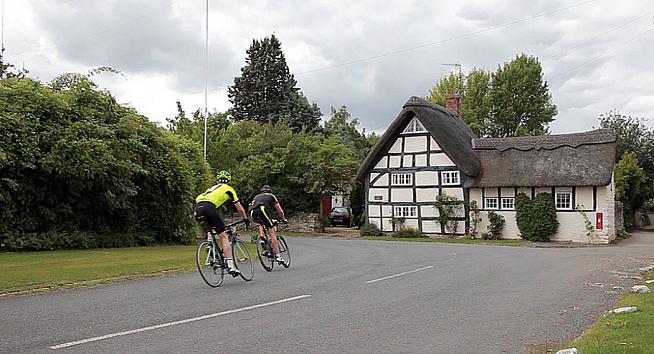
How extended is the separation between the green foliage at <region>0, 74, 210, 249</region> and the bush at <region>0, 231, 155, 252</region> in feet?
0.95

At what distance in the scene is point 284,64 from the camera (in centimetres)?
6925

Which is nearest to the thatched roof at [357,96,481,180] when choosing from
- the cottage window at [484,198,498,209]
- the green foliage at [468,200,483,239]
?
the cottage window at [484,198,498,209]

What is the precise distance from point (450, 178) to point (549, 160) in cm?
560

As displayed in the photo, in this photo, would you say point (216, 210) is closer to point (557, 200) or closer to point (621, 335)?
point (621, 335)

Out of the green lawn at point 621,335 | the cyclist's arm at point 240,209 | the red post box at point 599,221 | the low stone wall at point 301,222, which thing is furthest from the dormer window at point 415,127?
the green lawn at point 621,335

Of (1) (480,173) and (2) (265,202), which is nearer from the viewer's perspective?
(2) (265,202)

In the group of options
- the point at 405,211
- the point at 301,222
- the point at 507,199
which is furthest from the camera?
the point at 301,222

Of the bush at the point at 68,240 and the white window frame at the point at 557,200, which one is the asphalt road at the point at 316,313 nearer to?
the bush at the point at 68,240

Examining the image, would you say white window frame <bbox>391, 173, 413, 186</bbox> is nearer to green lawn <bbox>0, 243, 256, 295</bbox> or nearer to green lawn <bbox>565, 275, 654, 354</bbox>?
green lawn <bbox>0, 243, 256, 295</bbox>

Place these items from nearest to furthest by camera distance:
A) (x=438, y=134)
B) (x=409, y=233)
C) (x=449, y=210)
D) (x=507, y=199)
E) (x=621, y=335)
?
(x=621, y=335) → (x=507, y=199) → (x=449, y=210) → (x=438, y=134) → (x=409, y=233)

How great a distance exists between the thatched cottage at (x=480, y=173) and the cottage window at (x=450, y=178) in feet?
0.19

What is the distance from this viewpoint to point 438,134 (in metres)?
37.4

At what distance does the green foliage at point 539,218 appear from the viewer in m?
34.3

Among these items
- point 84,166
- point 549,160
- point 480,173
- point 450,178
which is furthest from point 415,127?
point 84,166
